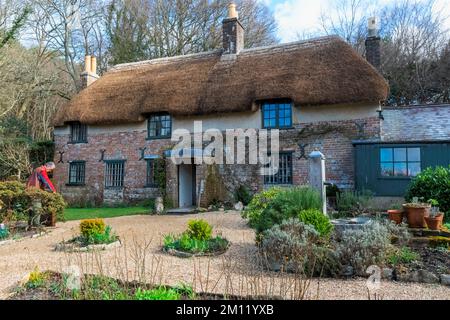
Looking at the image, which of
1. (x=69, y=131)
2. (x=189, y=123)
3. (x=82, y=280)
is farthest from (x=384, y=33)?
(x=82, y=280)

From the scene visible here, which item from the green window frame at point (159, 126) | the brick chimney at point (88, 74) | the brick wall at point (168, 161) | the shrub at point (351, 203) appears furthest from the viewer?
the brick chimney at point (88, 74)

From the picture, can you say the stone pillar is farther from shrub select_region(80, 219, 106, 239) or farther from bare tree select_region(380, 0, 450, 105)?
bare tree select_region(380, 0, 450, 105)

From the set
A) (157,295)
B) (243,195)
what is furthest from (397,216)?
(243,195)

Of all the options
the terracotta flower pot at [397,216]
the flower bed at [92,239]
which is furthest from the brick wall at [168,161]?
the flower bed at [92,239]

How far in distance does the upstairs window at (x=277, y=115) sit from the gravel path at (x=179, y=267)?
17.2 feet

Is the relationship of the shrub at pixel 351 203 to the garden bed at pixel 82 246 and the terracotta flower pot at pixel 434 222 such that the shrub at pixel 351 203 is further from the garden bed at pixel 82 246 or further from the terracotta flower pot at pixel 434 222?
the garden bed at pixel 82 246

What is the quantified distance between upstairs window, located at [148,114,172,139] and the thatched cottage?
0.05m

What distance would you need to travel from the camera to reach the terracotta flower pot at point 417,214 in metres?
6.34

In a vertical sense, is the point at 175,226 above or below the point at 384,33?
below

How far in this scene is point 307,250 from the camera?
466 centimetres

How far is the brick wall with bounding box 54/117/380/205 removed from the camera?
39.9ft

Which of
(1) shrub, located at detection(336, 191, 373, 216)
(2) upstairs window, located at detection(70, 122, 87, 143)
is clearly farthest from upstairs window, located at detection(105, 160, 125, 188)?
(1) shrub, located at detection(336, 191, 373, 216)

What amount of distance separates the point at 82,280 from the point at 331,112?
34.8 feet
